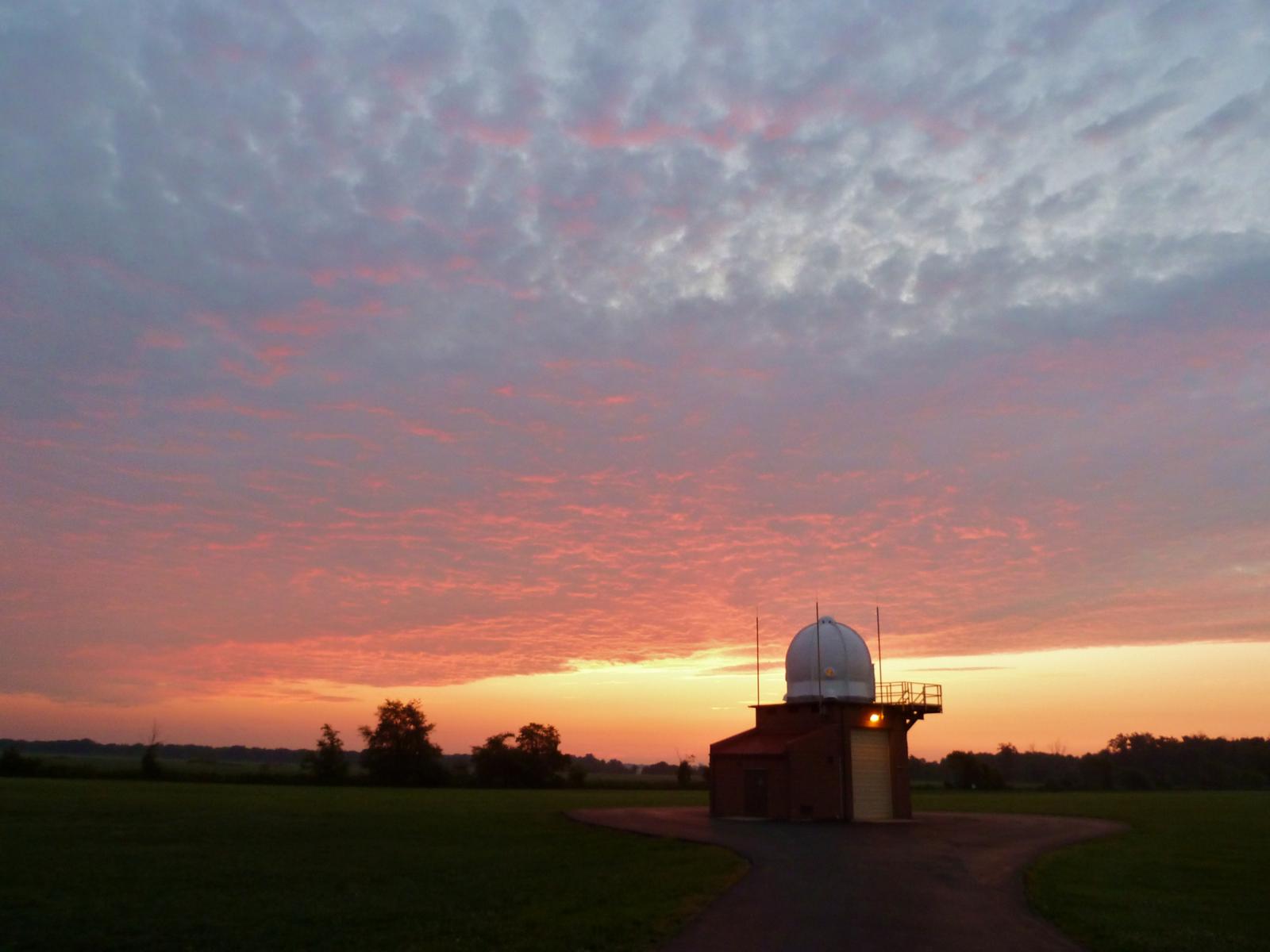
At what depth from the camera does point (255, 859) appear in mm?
24953

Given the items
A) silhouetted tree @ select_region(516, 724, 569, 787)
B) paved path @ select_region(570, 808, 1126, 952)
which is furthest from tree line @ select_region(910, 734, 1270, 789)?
paved path @ select_region(570, 808, 1126, 952)

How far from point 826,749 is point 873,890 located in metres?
24.9

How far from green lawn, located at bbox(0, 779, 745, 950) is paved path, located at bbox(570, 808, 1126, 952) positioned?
109 centimetres

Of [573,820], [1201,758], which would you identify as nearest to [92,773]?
[573,820]

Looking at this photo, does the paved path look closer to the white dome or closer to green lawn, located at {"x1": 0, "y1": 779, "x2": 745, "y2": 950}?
green lawn, located at {"x1": 0, "y1": 779, "x2": 745, "y2": 950}

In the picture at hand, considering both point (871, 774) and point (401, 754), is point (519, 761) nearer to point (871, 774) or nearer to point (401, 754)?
point (401, 754)

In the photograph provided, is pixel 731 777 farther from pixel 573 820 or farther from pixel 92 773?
pixel 92 773

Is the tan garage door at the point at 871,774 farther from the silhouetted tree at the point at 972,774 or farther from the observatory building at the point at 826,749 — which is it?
the silhouetted tree at the point at 972,774

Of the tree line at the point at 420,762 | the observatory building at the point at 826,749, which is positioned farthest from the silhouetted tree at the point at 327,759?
the observatory building at the point at 826,749

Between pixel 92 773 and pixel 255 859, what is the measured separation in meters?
65.0

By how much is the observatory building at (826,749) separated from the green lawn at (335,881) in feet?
31.7

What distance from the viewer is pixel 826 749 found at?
143 feet

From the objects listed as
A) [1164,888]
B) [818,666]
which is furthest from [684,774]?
[1164,888]

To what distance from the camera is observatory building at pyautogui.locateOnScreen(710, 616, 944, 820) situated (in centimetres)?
4344
